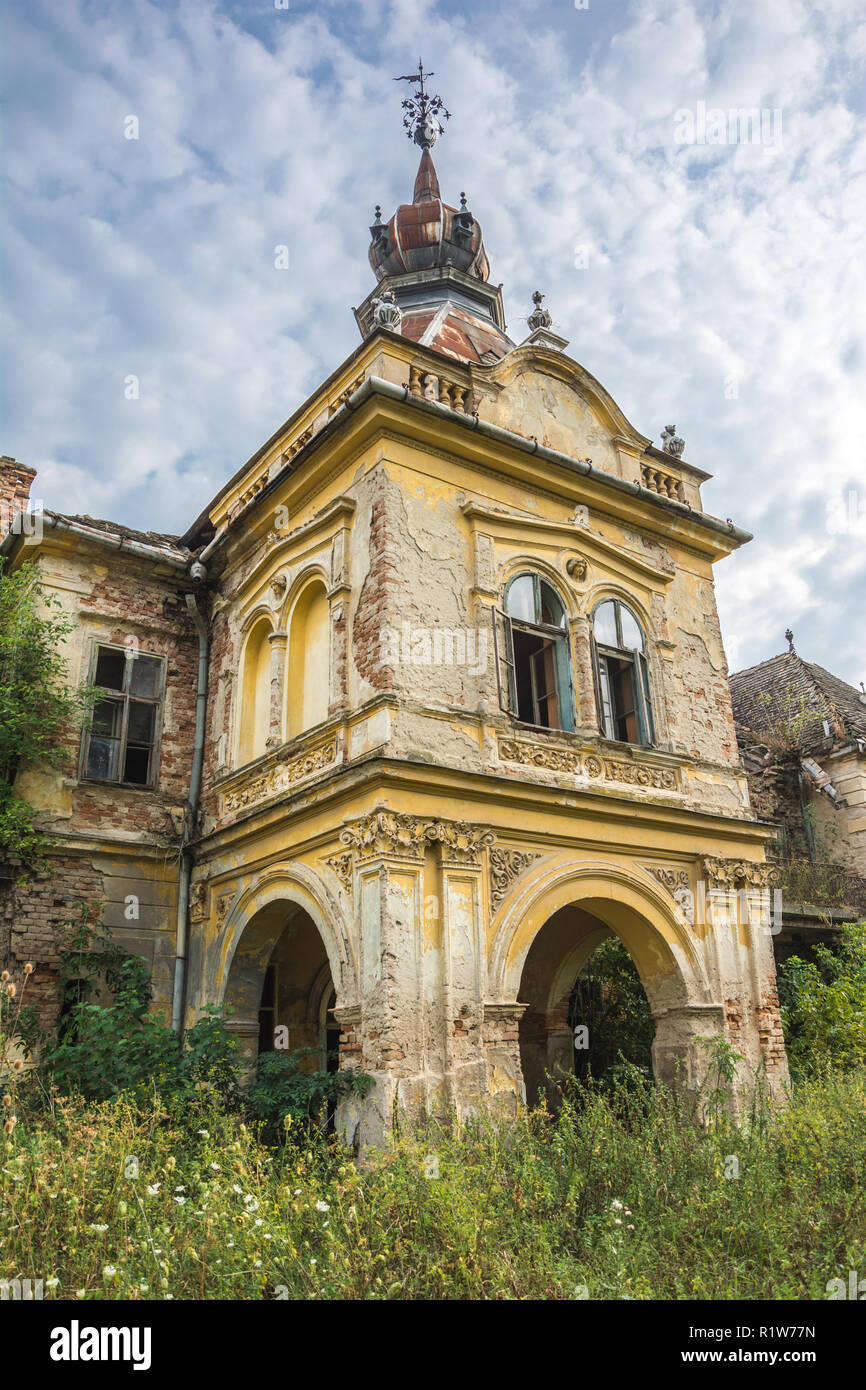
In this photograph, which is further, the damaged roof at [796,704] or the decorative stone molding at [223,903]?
the damaged roof at [796,704]

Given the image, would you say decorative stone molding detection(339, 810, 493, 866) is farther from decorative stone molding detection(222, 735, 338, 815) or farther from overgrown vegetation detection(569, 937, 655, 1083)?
overgrown vegetation detection(569, 937, 655, 1083)

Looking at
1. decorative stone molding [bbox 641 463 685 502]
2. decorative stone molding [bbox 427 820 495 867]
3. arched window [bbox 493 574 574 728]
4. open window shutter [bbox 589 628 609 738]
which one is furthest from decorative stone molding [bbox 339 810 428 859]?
decorative stone molding [bbox 641 463 685 502]

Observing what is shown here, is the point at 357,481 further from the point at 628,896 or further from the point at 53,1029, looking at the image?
the point at 53,1029

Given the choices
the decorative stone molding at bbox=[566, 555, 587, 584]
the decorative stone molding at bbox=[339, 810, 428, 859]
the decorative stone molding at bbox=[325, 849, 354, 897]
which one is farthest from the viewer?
the decorative stone molding at bbox=[566, 555, 587, 584]

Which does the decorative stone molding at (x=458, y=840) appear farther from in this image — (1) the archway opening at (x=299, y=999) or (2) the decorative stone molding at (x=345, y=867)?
(1) the archway opening at (x=299, y=999)

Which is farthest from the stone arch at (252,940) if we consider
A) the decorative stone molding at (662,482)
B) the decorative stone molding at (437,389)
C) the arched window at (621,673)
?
the decorative stone molding at (662,482)

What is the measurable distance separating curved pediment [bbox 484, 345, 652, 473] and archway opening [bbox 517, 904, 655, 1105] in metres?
5.57

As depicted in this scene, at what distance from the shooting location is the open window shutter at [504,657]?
9.27m

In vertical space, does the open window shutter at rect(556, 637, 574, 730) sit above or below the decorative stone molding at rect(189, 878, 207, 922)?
above

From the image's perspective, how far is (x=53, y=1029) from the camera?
32.4 ft

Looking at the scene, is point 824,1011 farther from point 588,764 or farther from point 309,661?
point 309,661

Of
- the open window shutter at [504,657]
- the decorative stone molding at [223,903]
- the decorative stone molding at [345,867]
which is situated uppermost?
the open window shutter at [504,657]

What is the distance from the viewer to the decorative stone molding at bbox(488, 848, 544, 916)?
848cm

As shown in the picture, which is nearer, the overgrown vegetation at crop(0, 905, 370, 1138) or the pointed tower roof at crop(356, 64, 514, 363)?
the overgrown vegetation at crop(0, 905, 370, 1138)
